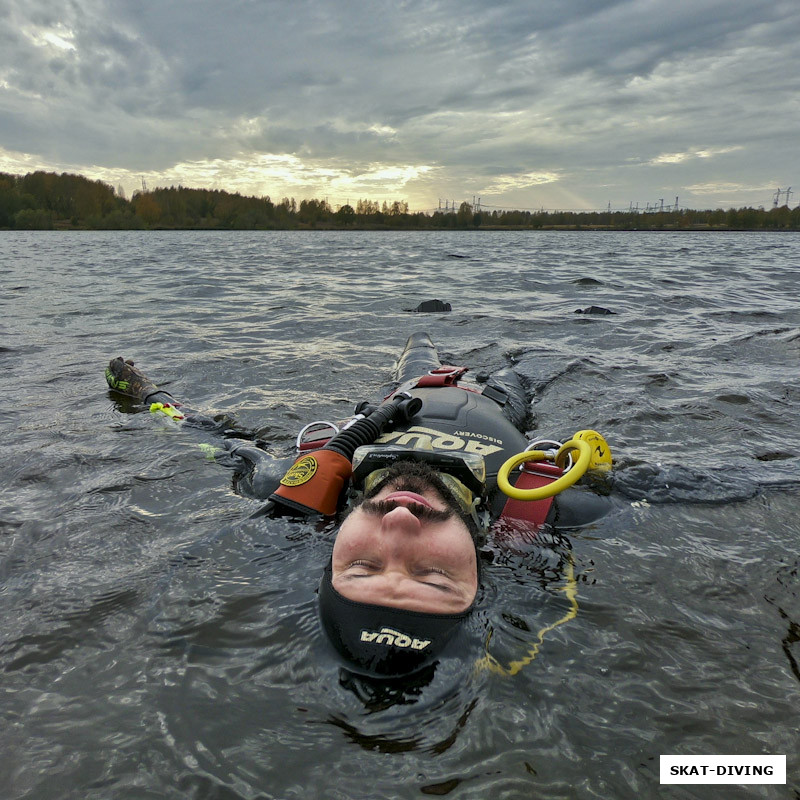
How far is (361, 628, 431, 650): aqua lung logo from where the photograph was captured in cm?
216

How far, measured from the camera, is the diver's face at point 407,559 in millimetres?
2242

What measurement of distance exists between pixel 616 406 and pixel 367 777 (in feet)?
16.8

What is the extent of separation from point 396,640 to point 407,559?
320 millimetres

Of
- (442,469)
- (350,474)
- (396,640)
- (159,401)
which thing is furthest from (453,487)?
(159,401)

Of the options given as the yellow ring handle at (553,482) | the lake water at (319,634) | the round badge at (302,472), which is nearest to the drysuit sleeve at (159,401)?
the lake water at (319,634)

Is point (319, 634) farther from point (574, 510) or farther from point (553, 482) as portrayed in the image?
point (574, 510)

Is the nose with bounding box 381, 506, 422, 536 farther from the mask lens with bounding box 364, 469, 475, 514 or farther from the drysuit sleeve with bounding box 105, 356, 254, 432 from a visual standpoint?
the drysuit sleeve with bounding box 105, 356, 254, 432

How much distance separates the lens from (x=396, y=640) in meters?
2.16

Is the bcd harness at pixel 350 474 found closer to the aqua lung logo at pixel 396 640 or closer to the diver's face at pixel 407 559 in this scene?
the diver's face at pixel 407 559

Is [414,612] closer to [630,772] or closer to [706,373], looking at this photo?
[630,772]

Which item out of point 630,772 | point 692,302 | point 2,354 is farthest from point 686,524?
point 692,302

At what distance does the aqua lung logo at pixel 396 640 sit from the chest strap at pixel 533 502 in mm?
1352

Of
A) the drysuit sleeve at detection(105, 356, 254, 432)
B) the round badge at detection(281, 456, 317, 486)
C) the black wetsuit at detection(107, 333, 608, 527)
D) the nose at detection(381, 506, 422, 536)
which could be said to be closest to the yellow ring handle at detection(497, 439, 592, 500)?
the black wetsuit at detection(107, 333, 608, 527)

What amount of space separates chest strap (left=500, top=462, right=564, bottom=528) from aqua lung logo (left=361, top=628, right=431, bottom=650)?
4.44ft
